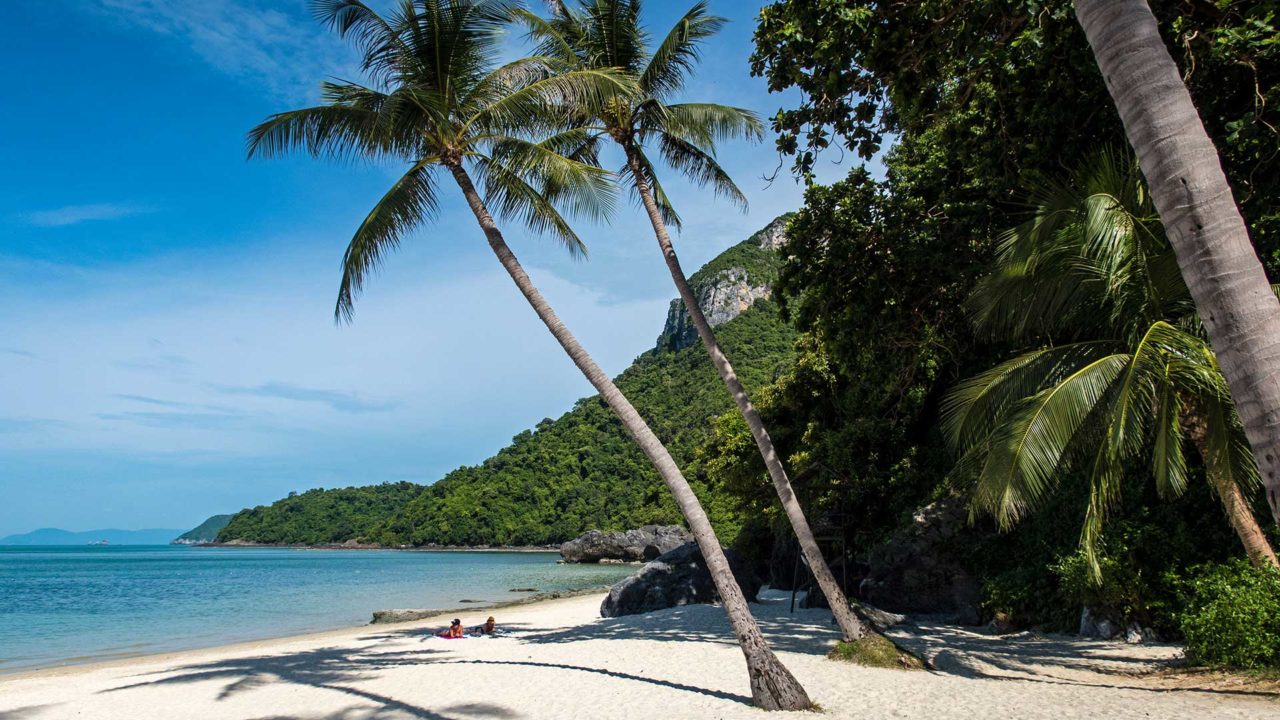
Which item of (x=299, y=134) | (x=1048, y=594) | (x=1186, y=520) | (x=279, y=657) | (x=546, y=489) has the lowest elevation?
(x=279, y=657)

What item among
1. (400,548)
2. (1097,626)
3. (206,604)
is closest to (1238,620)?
(1097,626)

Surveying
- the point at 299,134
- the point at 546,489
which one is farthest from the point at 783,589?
the point at 546,489

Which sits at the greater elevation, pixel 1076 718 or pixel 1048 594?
pixel 1048 594

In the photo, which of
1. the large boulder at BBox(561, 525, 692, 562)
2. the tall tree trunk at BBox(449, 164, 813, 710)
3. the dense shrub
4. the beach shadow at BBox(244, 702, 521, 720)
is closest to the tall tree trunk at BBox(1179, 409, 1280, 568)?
the dense shrub

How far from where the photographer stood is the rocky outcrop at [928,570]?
44.2 feet

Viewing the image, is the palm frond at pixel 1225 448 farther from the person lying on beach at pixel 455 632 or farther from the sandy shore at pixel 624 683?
the person lying on beach at pixel 455 632

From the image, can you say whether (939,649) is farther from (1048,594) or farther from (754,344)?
(754,344)

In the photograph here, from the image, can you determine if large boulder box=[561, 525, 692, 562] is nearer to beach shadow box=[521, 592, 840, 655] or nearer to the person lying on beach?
beach shadow box=[521, 592, 840, 655]

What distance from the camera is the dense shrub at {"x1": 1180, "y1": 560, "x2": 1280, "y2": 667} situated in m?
7.25

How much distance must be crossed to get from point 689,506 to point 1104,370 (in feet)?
13.8

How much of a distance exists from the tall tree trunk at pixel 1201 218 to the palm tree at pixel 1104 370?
175 inches

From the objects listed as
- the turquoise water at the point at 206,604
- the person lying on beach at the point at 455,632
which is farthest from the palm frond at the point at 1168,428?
the turquoise water at the point at 206,604

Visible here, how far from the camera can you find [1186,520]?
10.1 metres

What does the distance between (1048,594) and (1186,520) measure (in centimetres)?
248
